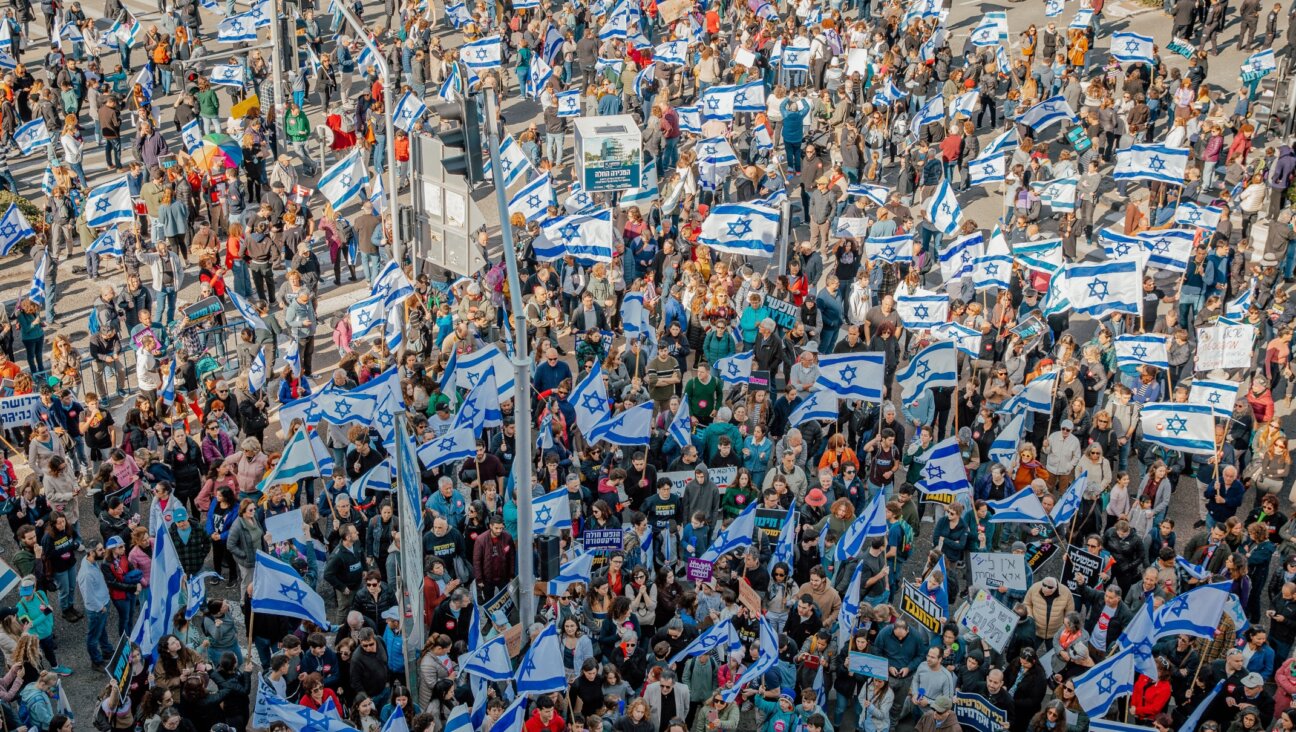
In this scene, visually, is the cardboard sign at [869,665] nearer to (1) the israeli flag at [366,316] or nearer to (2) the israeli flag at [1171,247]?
(1) the israeli flag at [366,316]

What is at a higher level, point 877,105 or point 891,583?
point 877,105

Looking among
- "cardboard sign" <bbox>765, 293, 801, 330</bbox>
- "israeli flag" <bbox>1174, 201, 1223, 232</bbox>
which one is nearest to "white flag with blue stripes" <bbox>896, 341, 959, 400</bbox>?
"cardboard sign" <bbox>765, 293, 801, 330</bbox>

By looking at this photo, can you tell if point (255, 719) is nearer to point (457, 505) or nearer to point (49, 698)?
point (49, 698)

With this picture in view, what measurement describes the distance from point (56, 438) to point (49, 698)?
18.1ft

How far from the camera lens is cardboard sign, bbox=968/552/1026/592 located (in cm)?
1825

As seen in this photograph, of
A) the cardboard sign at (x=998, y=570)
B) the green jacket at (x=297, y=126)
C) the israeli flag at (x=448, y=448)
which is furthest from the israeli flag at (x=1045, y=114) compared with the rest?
the israeli flag at (x=448, y=448)

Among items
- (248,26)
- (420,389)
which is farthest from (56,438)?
(248,26)

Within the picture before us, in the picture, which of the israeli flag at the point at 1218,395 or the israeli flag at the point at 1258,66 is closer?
the israeli flag at the point at 1218,395

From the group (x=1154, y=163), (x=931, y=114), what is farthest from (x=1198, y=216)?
(x=931, y=114)

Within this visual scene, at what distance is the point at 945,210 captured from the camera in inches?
1033

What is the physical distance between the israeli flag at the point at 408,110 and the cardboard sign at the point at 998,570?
13360 millimetres

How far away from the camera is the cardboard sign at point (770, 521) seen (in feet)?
62.4

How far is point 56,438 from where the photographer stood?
68.3ft

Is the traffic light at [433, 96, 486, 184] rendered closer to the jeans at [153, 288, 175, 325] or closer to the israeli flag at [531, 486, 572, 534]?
the israeli flag at [531, 486, 572, 534]
